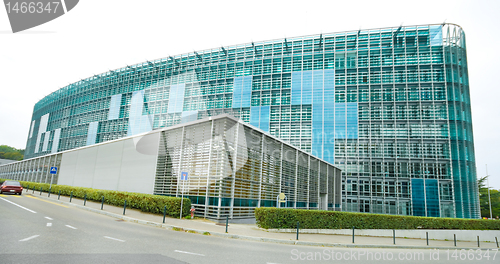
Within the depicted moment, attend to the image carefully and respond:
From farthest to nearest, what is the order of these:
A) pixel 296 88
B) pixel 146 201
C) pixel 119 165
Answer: pixel 296 88
pixel 119 165
pixel 146 201

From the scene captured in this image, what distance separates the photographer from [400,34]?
4631 centimetres

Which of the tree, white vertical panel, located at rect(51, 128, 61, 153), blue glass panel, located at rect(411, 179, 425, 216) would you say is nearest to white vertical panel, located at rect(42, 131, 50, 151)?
white vertical panel, located at rect(51, 128, 61, 153)

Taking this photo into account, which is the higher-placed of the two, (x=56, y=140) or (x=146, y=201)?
(x=56, y=140)

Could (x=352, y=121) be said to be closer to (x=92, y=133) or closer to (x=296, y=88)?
(x=296, y=88)

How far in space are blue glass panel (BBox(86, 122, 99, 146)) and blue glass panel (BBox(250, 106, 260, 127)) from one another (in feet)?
131

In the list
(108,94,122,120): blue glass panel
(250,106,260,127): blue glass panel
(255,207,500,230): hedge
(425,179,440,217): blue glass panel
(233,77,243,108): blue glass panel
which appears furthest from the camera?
(108,94,122,120): blue glass panel

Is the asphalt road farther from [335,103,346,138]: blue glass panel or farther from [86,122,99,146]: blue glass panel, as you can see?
[86,122,99,146]: blue glass panel

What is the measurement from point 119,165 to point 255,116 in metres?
28.8

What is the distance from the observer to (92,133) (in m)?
67.1

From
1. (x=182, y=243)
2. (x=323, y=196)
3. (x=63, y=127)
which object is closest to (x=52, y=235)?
(x=182, y=243)

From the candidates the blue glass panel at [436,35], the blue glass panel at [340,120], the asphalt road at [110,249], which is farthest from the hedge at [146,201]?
the blue glass panel at [436,35]

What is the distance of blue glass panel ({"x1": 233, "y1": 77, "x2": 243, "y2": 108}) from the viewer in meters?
51.7

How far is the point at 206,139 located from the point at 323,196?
20744 millimetres

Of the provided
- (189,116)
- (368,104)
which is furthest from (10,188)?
(368,104)
